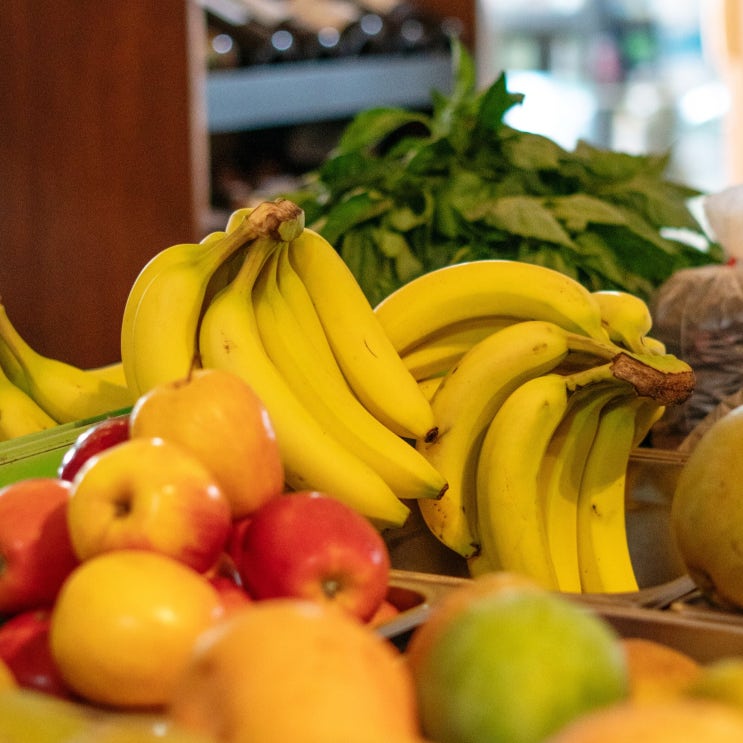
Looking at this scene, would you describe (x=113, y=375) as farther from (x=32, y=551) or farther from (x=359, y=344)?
(x=32, y=551)

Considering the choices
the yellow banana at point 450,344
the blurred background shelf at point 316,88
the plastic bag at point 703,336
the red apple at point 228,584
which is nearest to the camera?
the red apple at point 228,584

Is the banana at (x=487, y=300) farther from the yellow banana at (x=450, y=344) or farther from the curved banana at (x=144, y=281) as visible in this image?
the curved banana at (x=144, y=281)

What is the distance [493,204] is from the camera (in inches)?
53.1

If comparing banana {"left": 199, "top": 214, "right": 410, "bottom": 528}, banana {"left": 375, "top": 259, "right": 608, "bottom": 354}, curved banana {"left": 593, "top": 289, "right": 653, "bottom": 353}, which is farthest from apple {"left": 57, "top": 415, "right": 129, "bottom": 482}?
curved banana {"left": 593, "top": 289, "right": 653, "bottom": 353}

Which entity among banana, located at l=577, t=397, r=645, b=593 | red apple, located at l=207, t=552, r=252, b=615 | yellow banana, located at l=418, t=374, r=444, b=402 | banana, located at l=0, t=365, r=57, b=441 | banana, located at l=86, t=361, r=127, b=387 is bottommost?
banana, located at l=577, t=397, r=645, b=593

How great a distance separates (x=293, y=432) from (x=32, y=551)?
0.83 feet

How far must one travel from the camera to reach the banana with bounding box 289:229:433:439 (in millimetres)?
904

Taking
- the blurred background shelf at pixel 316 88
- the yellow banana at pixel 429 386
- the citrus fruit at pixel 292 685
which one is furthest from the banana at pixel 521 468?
the blurred background shelf at pixel 316 88

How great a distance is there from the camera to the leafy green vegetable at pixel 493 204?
1338 mm

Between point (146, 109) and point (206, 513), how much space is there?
196 cm

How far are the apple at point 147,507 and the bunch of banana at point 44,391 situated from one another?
0.43 meters

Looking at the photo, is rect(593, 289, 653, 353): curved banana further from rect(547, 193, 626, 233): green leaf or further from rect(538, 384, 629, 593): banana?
rect(547, 193, 626, 233): green leaf

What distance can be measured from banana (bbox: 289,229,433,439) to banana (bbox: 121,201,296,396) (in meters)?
0.08

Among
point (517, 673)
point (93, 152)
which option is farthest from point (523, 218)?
point (93, 152)
